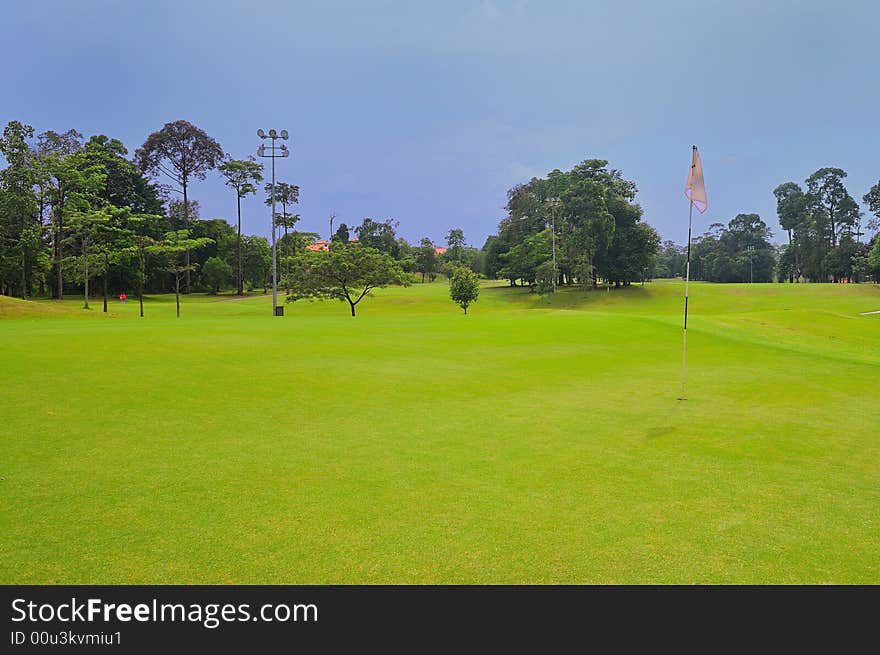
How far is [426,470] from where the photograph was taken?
6.58m

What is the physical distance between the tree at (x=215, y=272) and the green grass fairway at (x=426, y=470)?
197ft

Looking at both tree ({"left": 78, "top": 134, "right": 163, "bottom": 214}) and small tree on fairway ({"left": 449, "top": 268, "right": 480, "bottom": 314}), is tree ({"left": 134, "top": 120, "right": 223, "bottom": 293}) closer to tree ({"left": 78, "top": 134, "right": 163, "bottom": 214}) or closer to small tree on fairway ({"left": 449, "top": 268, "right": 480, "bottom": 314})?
tree ({"left": 78, "top": 134, "right": 163, "bottom": 214})

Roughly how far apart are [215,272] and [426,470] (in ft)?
237

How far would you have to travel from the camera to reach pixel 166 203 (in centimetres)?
8200

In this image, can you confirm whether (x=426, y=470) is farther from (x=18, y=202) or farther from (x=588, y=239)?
(x=588, y=239)

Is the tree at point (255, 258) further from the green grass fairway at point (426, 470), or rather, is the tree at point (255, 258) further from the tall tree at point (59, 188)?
the green grass fairway at point (426, 470)

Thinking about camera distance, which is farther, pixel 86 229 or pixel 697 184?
pixel 86 229

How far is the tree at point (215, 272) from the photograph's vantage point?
238 feet

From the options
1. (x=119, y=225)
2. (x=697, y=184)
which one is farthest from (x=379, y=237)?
(x=697, y=184)

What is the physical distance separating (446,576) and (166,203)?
88588 mm
